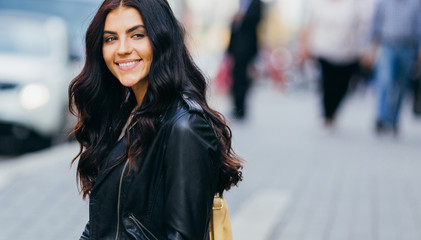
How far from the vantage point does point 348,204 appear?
5.65 m

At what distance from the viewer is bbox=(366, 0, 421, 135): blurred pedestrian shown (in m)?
9.27

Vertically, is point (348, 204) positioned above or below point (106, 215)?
below

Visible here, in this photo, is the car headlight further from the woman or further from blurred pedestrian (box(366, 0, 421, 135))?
the woman

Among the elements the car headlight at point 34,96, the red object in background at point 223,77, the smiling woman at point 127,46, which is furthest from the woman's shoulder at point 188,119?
the red object in background at point 223,77

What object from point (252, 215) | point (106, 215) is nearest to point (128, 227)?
point (106, 215)

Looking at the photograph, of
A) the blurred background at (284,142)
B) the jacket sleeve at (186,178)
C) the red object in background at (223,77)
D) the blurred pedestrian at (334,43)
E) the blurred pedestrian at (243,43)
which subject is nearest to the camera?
the jacket sleeve at (186,178)

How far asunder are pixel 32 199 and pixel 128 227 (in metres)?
3.93

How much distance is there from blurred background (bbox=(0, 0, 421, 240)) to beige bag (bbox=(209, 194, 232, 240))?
745 mm

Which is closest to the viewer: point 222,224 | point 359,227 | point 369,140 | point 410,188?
point 222,224

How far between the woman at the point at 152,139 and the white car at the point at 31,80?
18.8 feet

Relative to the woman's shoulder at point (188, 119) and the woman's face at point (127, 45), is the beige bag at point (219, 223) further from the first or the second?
the woman's face at point (127, 45)

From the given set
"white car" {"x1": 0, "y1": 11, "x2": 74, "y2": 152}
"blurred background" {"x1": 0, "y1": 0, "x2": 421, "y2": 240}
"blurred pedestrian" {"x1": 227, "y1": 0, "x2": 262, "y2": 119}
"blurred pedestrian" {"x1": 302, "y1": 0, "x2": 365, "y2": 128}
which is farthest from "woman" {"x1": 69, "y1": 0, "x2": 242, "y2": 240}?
"blurred pedestrian" {"x1": 227, "y1": 0, "x2": 262, "y2": 119}

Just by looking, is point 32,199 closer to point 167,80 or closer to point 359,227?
point 359,227

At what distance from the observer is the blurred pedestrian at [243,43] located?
35.7 feet
